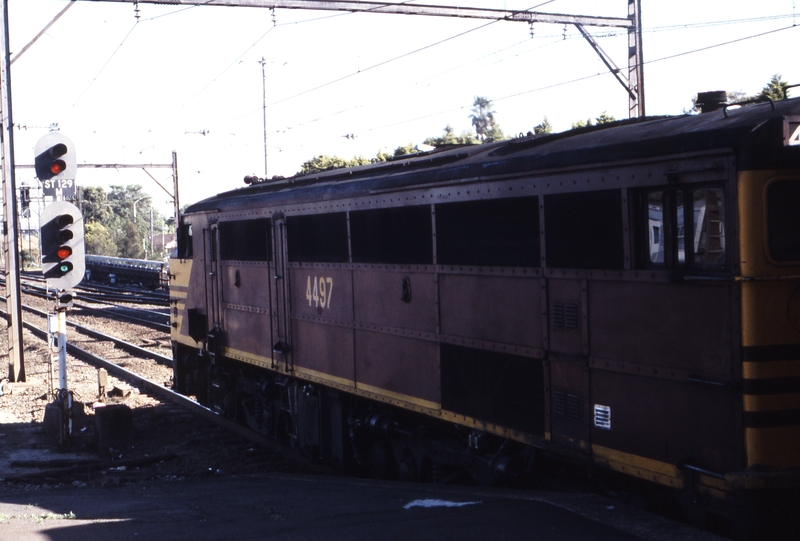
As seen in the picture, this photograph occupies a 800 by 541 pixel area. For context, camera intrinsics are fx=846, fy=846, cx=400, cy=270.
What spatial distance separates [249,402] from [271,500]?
4900mm

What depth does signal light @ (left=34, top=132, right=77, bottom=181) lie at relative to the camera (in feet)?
36.5

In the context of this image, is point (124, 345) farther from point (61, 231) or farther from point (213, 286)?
point (61, 231)

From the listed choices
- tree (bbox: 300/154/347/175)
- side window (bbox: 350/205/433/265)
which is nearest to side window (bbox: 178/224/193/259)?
side window (bbox: 350/205/433/265)

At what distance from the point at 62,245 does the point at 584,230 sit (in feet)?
25.5

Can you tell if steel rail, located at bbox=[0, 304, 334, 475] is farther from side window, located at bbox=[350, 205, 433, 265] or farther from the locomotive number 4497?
side window, located at bbox=[350, 205, 433, 265]

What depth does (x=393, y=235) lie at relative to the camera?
26.2 feet

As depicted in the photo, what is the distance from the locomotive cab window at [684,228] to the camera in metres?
4.92

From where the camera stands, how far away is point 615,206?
5.50m

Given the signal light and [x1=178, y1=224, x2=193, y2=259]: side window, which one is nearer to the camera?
the signal light

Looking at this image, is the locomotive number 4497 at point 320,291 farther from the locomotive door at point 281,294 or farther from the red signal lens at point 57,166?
the red signal lens at point 57,166

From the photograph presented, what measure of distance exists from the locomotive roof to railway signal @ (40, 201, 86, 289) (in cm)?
324

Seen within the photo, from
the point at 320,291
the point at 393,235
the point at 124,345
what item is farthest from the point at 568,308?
the point at 124,345

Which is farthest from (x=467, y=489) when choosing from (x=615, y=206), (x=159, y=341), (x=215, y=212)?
(x=159, y=341)

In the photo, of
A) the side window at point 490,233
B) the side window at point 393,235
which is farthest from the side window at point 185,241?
the side window at point 490,233
